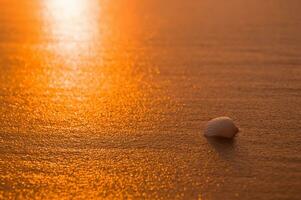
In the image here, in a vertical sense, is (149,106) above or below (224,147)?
above

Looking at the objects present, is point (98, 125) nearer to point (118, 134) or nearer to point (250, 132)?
point (118, 134)

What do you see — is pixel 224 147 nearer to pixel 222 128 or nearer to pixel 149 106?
pixel 222 128

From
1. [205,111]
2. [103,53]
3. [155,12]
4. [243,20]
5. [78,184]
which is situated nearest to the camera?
[78,184]

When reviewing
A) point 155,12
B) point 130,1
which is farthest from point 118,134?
point 130,1

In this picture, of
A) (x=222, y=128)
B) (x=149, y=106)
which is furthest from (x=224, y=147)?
(x=149, y=106)

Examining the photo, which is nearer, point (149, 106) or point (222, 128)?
point (222, 128)

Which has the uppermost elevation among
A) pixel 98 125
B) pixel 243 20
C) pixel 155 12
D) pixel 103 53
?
pixel 155 12
